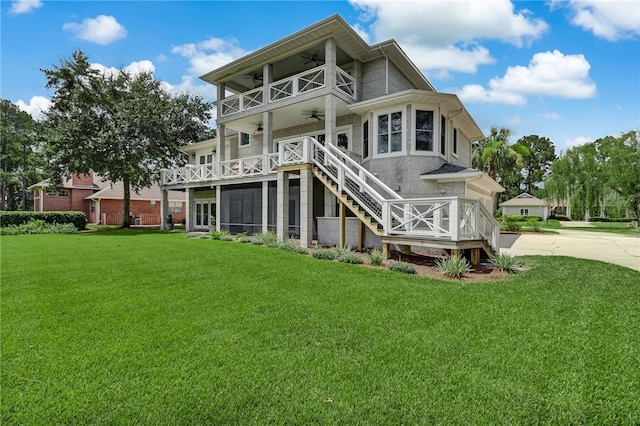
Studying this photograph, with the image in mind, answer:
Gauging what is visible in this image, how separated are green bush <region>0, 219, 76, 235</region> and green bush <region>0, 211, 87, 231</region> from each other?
837 mm

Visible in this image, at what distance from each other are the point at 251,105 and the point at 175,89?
16127 millimetres

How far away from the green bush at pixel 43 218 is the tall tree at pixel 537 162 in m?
68.2

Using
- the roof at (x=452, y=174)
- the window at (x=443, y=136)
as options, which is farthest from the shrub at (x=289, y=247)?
the window at (x=443, y=136)

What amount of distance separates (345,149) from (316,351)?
11.6m

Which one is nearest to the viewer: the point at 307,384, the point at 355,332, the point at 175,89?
the point at 307,384

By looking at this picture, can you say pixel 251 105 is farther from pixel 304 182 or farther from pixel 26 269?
pixel 26 269

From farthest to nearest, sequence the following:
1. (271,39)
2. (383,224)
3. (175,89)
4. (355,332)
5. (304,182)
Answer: (175,89) < (271,39) < (304,182) < (383,224) < (355,332)

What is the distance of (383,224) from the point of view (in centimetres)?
990

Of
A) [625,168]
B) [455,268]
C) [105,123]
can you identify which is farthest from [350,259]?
[625,168]

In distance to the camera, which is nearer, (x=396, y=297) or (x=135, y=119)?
(x=396, y=297)

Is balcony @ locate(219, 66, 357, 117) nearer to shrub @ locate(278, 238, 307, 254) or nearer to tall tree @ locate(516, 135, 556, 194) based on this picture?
shrub @ locate(278, 238, 307, 254)

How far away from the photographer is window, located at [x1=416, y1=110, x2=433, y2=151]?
13031 millimetres

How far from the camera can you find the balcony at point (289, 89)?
14.2 metres

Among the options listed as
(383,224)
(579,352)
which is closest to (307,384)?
(579,352)
